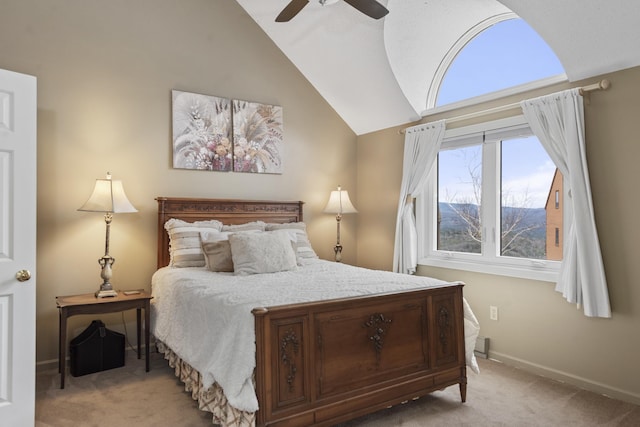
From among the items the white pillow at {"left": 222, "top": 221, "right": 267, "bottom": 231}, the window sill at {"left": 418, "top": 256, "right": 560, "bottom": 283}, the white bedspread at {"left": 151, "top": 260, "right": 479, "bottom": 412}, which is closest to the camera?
the white bedspread at {"left": 151, "top": 260, "right": 479, "bottom": 412}

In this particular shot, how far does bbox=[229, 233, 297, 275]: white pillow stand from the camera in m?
3.31

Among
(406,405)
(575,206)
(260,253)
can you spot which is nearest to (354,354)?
(406,405)

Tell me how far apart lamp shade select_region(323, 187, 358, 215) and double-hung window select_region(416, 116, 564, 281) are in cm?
77

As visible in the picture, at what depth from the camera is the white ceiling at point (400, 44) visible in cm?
288

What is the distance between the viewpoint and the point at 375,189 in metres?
4.99

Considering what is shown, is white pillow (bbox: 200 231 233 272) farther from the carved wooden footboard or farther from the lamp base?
the carved wooden footboard

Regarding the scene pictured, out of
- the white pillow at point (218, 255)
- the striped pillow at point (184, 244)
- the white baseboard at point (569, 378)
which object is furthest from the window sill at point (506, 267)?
the striped pillow at point (184, 244)

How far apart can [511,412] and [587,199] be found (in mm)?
1534

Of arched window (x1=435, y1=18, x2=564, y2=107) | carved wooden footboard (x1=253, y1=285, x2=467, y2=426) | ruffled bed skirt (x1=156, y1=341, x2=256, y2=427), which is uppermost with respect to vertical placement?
arched window (x1=435, y1=18, x2=564, y2=107)

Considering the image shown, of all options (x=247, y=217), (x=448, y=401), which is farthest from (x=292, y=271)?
(x=448, y=401)

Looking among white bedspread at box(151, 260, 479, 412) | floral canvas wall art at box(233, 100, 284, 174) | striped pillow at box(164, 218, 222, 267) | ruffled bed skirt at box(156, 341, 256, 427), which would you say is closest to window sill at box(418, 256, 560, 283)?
white bedspread at box(151, 260, 479, 412)

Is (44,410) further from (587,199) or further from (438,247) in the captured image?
(587,199)

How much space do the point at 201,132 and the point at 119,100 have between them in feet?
2.43

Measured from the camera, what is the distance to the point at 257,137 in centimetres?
441
